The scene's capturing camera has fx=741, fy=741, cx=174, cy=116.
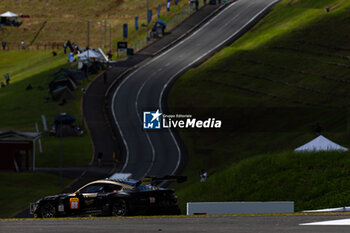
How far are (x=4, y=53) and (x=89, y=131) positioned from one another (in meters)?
68.1

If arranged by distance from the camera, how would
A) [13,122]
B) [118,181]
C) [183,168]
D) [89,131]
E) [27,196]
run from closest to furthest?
[118,181] < [27,196] < [183,168] < [89,131] < [13,122]

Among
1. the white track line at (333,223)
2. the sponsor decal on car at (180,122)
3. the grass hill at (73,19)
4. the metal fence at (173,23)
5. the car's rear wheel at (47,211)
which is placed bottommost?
the car's rear wheel at (47,211)

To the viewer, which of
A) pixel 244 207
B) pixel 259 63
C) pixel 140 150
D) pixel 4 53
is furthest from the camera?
pixel 4 53

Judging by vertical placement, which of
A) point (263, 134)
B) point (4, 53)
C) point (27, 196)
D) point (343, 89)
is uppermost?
point (4, 53)

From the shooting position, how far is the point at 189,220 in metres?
21.8

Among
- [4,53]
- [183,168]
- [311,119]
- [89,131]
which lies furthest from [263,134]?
[4,53]

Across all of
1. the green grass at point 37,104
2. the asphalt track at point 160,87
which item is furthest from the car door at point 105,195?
the green grass at point 37,104

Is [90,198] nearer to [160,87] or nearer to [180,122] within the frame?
[180,122]

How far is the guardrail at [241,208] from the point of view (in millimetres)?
25188

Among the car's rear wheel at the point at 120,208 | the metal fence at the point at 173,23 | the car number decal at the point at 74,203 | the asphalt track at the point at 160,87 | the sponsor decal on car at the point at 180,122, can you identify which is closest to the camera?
the car's rear wheel at the point at 120,208

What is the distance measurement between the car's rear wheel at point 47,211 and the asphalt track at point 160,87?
39033 mm

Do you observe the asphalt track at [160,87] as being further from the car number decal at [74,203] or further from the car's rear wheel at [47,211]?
the car number decal at [74,203]

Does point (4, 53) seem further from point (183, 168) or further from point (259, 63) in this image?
point (183, 168)

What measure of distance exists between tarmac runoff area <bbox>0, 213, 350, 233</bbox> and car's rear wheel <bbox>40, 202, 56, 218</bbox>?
3961mm
